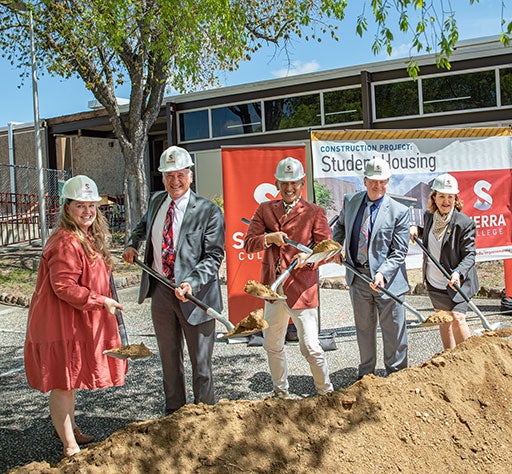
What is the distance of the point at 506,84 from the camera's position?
15.2m

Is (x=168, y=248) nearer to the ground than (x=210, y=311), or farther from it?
farther from it

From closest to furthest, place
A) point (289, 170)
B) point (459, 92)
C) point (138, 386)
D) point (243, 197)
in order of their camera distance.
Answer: point (289, 170) < point (138, 386) < point (243, 197) < point (459, 92)

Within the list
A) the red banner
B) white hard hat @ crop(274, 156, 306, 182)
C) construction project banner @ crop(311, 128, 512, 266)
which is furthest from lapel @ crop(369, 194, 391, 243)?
the red banner

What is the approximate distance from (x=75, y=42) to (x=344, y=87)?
7.91m

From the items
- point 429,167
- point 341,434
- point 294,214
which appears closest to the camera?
point 341,434

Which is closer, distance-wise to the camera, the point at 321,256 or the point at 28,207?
the point at 321,256

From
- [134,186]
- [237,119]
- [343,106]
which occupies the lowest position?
[134,186]

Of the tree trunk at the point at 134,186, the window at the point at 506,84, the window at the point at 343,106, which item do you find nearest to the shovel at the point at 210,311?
the tree trunk at the point at 134,186

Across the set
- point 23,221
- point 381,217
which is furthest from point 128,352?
point 23,221

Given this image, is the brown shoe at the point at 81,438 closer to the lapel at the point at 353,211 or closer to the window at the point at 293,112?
the lapel at the point at 353,211

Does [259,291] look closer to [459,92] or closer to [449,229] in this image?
[449,229]

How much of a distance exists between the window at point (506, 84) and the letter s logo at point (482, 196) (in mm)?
9196

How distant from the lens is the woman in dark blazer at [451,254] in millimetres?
4863

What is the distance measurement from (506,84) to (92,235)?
1397 cm
